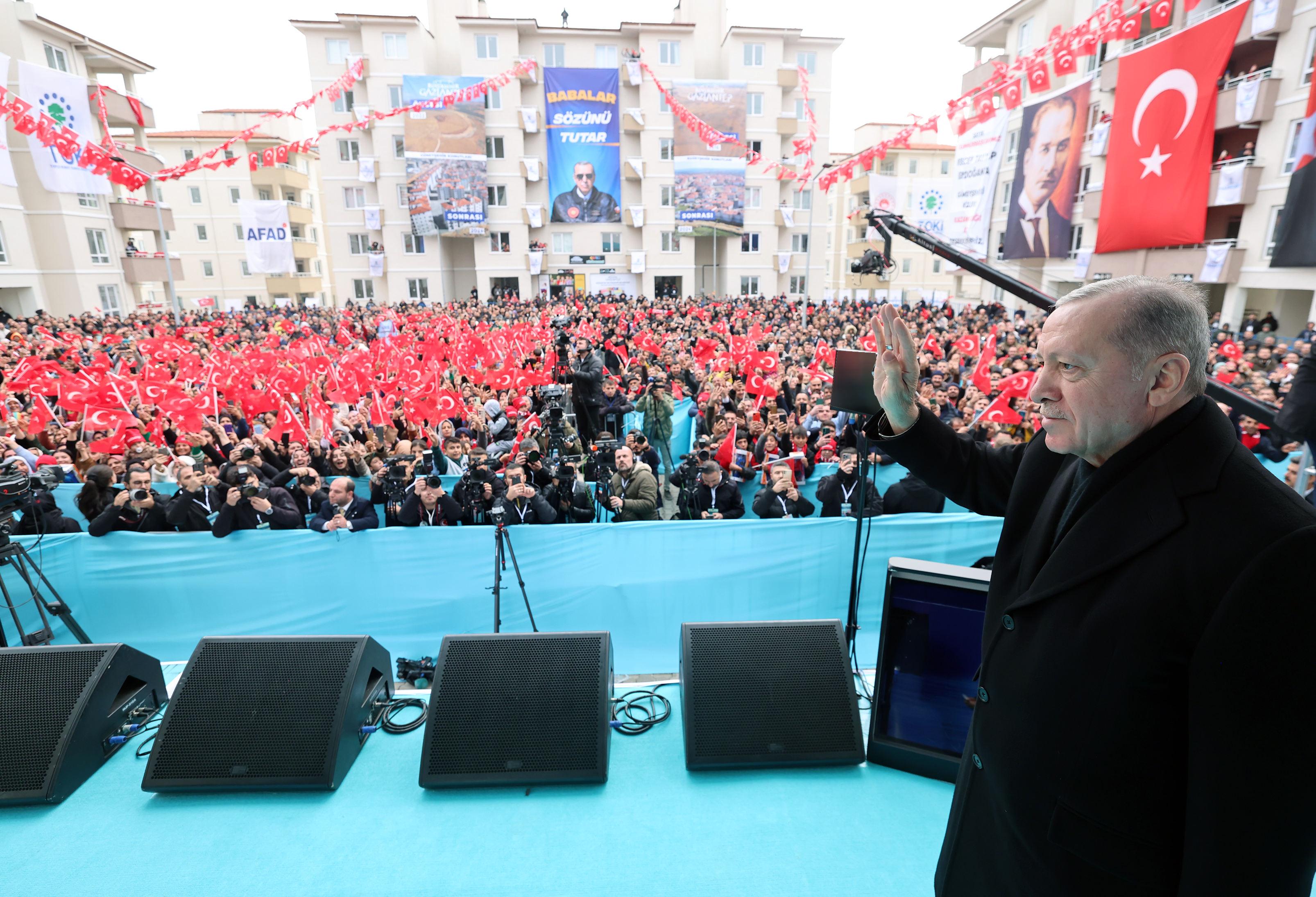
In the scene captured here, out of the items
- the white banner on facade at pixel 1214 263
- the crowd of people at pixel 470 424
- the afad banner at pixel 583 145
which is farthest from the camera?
the afad banner at pixel 583 145

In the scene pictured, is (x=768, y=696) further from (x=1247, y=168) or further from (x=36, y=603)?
(x=1247, y=168)

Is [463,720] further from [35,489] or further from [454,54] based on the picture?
[454,54]

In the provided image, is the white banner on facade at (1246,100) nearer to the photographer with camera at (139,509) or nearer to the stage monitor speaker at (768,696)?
the stage monitor speaker at (768,696)

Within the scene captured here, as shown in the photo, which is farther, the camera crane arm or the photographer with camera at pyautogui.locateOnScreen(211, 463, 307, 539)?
the photographer with camera at pyautogui.locateOnScreen(211, 463, 307, 539)

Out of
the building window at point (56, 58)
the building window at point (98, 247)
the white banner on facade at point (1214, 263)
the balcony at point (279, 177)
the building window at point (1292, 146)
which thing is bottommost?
the white banner on facade at point (1214, 263)

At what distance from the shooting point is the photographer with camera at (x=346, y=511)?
619 cm

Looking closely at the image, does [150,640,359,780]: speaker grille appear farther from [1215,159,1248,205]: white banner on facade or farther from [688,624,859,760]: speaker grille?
[1215,159,1248,205]: white banner on facade

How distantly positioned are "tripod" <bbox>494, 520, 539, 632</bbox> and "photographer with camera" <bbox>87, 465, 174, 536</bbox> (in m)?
3.81

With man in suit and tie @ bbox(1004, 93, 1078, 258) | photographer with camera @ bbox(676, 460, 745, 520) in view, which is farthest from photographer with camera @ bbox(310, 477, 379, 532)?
man in suit and tie @ bbox(1004, 93, 1078, 258)

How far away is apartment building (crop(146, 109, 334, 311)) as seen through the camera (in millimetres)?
45469

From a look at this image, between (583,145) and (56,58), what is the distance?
83.0ft

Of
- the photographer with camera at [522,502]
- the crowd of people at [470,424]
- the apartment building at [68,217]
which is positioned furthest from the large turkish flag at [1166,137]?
the apartment building at [68,217]

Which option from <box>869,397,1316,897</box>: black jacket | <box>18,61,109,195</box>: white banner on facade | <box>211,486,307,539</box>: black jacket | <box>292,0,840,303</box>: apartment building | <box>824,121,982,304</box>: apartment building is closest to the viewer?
<box>869,397,1316,897</box>: black jacket

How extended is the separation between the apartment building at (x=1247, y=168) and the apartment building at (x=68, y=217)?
126ft
